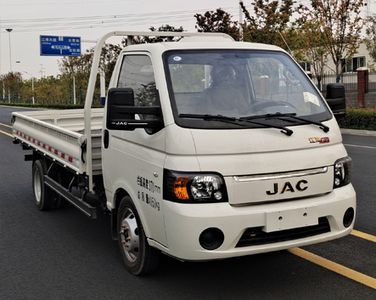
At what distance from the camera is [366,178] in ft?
28.2

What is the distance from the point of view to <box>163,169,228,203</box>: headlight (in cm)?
359

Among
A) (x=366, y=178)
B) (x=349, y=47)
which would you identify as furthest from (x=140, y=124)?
(x=349, y=47)

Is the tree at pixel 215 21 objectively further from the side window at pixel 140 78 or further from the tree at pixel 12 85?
the tree at pixel 12 85

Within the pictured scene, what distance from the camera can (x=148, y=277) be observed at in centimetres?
428

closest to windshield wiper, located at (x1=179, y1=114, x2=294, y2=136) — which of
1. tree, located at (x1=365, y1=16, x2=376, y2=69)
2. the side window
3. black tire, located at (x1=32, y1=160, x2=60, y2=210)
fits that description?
the side window

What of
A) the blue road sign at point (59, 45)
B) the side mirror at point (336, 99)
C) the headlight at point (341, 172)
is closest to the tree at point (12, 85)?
the blue road sign at point (59, 45)

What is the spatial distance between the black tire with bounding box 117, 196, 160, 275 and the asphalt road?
0.33 ft

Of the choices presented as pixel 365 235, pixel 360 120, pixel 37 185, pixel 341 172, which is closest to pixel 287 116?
pixel 341 172

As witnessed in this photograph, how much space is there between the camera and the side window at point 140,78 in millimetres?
4198

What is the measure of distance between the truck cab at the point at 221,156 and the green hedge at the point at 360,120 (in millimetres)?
14974

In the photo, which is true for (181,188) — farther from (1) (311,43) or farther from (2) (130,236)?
(1) (311,43)

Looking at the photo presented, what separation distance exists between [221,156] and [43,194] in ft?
12.6

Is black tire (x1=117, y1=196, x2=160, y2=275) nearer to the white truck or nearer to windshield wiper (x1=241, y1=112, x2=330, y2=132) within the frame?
the white truck

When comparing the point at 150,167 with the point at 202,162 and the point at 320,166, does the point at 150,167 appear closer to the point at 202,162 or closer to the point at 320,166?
the point at 202,162
